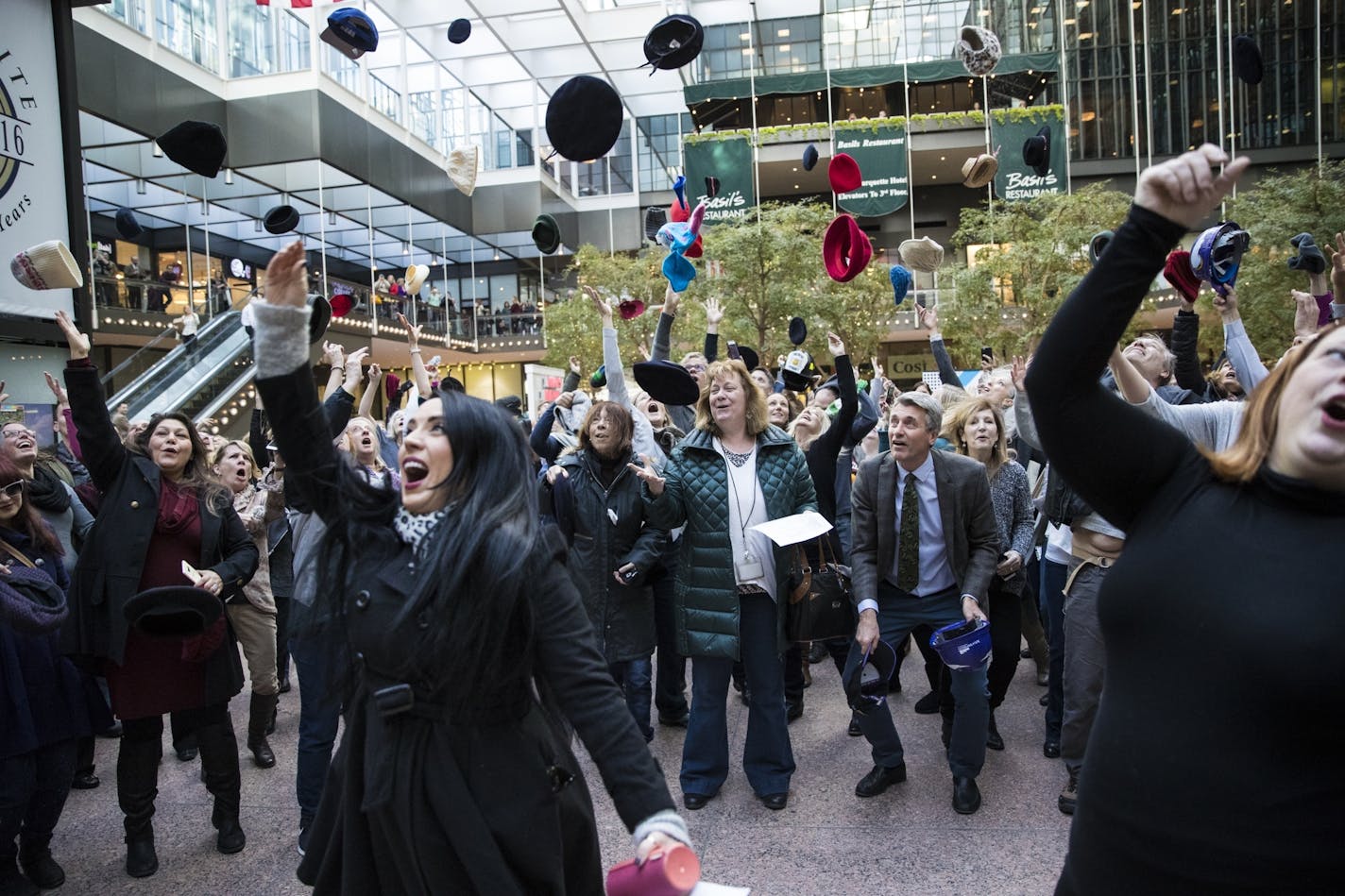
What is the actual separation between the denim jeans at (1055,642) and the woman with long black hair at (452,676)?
140 inches

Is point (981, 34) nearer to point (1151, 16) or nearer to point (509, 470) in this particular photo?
point (509, 470)

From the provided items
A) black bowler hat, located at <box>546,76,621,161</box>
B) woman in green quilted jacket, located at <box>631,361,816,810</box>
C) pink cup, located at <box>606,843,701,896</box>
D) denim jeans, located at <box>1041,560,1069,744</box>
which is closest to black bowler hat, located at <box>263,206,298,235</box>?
black bowler hat, located at <box>546,76,621,161</box>

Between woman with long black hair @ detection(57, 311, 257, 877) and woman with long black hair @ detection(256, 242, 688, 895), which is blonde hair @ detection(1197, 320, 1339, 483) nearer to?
woman with long black hair @ detection(256, 242, 688, 895)

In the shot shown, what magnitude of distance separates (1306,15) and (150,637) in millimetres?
42215

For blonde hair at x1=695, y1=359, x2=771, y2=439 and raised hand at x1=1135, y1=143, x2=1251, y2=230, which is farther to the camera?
blonde hair at x1=695, y1=359, x2=771, y2=439

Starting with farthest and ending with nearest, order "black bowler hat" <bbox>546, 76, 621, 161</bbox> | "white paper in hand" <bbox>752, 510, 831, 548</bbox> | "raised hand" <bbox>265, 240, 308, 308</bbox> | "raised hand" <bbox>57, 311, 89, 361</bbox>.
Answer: "black bowler hat" <bbox>546, 76, 621, 161</bbox> < "white paper in hand" <bbox>752, 510, 831, 548</bbox> < "raised hand" <bbox>57, 311, 89, 361</bbox> < "raised hand" <bbox>265, 240, 308, 308</bbox>

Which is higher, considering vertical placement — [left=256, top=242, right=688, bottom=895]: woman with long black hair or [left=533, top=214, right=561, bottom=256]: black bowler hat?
[left=533, top=214, right=561, bottom=256]: black bowler hat

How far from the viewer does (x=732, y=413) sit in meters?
4.64

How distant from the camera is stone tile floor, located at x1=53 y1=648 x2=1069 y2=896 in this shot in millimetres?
3760

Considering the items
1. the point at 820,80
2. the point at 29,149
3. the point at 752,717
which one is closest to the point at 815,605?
the point at 752,717

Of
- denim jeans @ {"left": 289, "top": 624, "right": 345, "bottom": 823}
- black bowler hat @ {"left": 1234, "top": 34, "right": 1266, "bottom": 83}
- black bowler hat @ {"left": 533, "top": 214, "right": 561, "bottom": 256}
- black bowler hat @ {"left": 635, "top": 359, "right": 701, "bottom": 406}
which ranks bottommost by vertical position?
denim jeans @ {"left": 289, "top": 624, "right": 345, "bottom": 823}

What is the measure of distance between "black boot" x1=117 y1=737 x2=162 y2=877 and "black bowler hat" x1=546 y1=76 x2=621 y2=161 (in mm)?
4707

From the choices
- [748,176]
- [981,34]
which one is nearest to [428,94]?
[748,176]

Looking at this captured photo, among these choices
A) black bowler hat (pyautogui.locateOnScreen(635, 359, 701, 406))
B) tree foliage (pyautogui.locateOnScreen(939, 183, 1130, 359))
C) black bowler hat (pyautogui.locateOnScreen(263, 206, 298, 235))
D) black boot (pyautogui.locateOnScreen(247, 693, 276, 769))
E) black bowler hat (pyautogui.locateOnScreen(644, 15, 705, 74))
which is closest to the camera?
black boot (pyautogui.locateOnScreen(247, 693, 276, 769))
